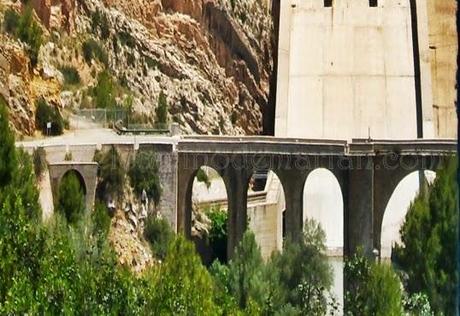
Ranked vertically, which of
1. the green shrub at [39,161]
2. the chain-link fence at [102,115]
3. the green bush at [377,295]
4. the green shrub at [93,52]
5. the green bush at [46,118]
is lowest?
the green bush at [377,295]

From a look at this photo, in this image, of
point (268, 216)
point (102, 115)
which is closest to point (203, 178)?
point (268, 216)

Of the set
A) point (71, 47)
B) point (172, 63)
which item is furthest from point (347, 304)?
point (172, 63)

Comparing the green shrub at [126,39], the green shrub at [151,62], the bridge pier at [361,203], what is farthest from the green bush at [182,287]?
the green shrub at [151,62]

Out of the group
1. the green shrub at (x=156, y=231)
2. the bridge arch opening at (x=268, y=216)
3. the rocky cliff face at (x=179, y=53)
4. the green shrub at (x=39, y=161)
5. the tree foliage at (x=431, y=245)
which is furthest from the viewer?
the rocky cliff face at (x=179, y=53)

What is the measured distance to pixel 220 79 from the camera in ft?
157

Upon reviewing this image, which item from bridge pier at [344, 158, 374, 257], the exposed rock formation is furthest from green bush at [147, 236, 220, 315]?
the exposed rock formation

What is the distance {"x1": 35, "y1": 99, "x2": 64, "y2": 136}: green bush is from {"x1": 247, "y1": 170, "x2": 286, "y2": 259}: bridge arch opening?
6.98 metres

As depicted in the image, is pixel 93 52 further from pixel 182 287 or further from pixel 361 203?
pixel 182 287

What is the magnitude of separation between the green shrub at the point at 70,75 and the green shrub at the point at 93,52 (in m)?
1.31

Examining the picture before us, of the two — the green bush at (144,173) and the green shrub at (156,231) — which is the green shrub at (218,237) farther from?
the green bush at (144,173)

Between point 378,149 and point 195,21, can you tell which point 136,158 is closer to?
point 378,149

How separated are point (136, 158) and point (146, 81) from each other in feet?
32.3

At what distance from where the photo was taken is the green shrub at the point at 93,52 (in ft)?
130

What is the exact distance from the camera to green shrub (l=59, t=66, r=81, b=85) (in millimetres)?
37747
